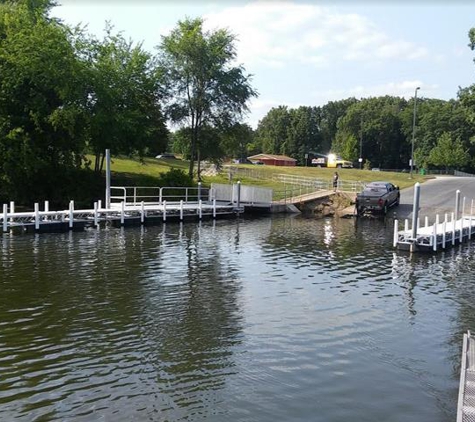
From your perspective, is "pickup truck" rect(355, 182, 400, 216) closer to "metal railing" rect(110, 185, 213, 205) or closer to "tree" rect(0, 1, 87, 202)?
"metal railing" rect(110, 185, 213, 205)

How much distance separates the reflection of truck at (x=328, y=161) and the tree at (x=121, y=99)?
64.1 m

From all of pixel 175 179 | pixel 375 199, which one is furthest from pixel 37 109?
pixel 375 199

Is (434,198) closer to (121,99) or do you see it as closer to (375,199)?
(375,199)

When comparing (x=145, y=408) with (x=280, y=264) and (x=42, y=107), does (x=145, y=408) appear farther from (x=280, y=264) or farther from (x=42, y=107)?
(x=42, y=107)

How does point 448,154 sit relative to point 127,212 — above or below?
above

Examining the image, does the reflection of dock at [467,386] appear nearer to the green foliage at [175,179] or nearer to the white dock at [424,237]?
the white dock at [424,237]

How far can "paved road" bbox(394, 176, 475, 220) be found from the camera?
38219mm

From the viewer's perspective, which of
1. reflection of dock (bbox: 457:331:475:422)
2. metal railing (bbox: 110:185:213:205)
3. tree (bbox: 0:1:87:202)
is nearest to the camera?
reflection of dock (bbox: 457:331:475:422)

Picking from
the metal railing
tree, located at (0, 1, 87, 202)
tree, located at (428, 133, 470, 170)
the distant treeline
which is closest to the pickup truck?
the metal railing

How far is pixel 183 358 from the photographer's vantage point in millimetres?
9414

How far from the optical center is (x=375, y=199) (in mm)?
36500

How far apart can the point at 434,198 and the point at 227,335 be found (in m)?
38.3

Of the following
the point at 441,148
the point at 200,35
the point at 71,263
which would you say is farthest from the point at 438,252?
the point at 441,148

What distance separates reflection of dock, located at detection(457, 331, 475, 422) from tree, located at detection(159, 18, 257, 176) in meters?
36.4
